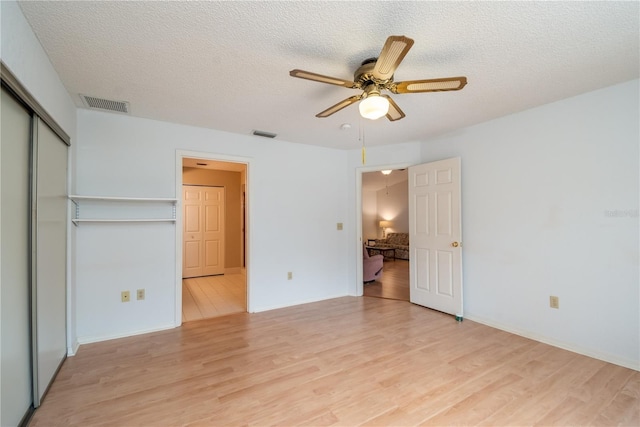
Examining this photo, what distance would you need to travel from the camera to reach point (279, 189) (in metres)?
3.94

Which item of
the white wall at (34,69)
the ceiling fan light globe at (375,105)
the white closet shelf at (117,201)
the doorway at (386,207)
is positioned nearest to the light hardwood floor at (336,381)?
the white wall at (34,69)

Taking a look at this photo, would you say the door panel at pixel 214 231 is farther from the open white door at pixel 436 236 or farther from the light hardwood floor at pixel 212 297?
the open white door at pixel 436 236

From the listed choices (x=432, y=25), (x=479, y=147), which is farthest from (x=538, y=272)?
(x=432, y=25)

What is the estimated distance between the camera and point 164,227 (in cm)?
314

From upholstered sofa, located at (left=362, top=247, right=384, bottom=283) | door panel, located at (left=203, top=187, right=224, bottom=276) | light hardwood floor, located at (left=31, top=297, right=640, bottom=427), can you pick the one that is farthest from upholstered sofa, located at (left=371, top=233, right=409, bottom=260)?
light hardwood floor, located at (left=31, top=297, right=640, bottom=427)

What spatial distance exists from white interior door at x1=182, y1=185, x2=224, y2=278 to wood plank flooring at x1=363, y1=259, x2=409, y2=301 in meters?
3.33

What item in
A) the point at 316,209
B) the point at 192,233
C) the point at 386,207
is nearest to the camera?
the point at 316,209

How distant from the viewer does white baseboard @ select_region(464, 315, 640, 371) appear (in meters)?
2.28

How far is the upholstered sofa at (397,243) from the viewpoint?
787 cm

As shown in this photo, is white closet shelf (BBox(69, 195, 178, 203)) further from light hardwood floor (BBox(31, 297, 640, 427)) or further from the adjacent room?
light hardwood floor (BBox(31, 297, 640, 427))

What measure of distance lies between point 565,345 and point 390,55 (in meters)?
3.03

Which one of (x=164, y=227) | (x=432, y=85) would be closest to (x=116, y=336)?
(x=164, y=227)

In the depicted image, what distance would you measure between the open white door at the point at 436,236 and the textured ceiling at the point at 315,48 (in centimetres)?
104

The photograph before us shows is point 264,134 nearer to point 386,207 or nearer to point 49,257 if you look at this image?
point 49,257
